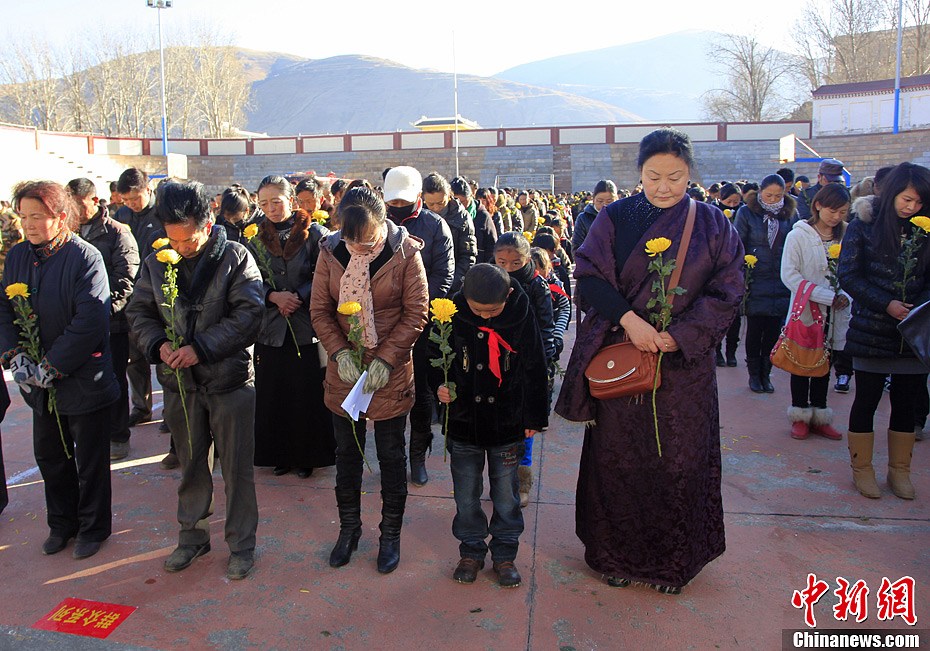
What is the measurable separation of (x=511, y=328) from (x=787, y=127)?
41.7 m

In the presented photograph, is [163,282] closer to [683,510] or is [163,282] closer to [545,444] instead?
[683,510]

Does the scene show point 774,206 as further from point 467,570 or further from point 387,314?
point 467,570

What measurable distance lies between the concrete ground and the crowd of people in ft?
0.47

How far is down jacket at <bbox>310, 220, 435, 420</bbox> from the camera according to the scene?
3.62 m

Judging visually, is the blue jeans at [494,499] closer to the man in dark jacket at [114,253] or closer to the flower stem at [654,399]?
the flower stem at [654,399]

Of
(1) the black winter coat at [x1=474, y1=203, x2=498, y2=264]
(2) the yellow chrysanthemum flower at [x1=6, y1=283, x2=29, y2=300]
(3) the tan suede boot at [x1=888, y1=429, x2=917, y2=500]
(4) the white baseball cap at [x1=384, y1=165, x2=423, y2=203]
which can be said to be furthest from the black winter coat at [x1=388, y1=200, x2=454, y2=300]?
(3) the tan suede boot at [x1=888, y1=429, x2=917, y2=500]

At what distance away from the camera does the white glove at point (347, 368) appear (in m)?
3.48

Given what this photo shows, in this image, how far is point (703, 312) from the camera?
3.13 m

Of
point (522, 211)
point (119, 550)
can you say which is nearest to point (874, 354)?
point (119, 550)

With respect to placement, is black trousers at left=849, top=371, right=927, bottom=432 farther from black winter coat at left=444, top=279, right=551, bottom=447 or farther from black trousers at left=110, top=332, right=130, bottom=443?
black trousers at left=110, top=332, right=130, bottom=443

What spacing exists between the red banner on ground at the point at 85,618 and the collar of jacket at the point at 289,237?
225cm

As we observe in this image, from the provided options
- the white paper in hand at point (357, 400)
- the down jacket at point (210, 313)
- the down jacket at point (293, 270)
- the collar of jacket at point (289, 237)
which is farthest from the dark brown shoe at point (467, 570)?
the collar of jacket at point (289, 237)

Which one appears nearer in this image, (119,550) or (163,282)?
(163,282)

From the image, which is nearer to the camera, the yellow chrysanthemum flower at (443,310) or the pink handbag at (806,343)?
the yellow chrysanthemum flower at (443,310)
